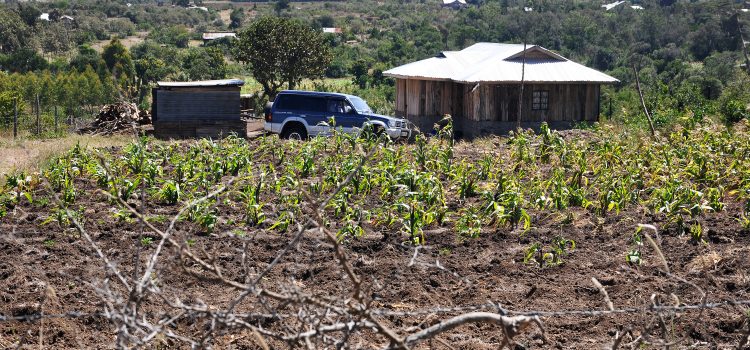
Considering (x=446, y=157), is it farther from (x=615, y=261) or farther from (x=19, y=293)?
(x=19, y=293)

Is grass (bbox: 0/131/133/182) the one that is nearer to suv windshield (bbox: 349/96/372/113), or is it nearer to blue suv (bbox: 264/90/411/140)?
blue suv (bbox: 264/90/411/140)

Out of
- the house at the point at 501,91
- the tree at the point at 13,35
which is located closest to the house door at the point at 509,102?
the house at the point at 501,91

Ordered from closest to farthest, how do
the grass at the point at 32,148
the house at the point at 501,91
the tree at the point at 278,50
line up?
the grass at the point at 32,148
the house at the point at 501,91
the tree at the point at 278,50

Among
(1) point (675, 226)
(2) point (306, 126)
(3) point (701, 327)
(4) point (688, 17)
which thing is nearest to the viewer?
(3) point (701, 327)

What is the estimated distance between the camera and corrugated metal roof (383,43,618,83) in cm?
2808

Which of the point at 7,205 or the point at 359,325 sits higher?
the point at 359,325

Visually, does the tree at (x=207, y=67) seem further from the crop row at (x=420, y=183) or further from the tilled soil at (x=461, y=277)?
the tilled soil at (x=461, y=277)

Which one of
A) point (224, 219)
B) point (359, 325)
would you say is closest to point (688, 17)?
point (224, 219)

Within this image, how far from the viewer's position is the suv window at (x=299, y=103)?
23609mm

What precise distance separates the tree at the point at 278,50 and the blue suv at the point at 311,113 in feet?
72.6

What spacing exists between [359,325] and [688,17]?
73.0 metres

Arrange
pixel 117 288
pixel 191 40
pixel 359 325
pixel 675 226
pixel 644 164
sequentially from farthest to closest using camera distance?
pixel 191 40, pixel 644 164, pixel 675 226, pixel 117 288, pixel 359 325

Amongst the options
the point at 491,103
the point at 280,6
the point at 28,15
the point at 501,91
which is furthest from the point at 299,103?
the point at 280,6

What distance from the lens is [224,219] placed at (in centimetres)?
1095
